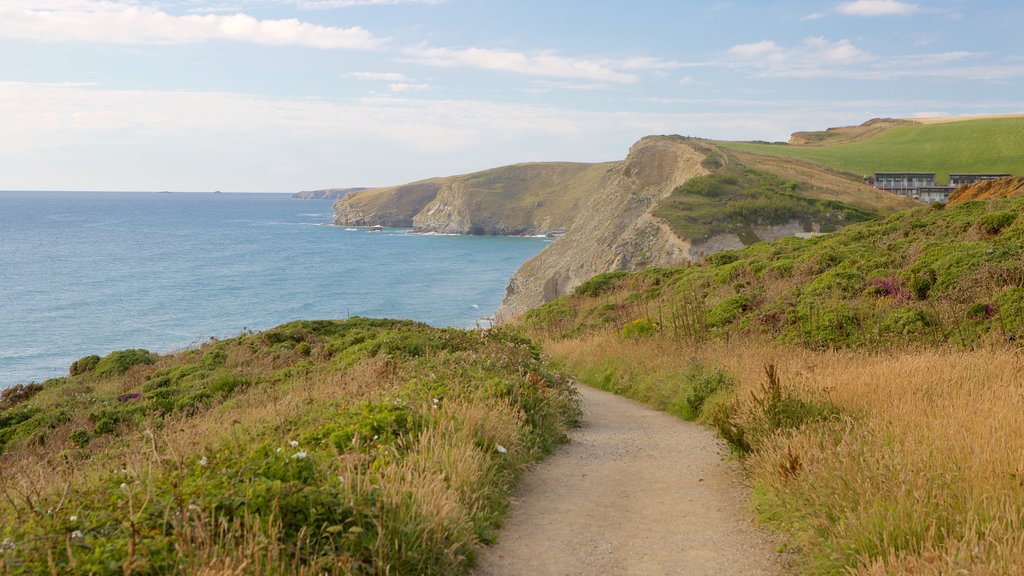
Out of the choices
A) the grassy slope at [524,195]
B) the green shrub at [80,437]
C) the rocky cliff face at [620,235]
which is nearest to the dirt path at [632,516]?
the green shrub at [80,437]

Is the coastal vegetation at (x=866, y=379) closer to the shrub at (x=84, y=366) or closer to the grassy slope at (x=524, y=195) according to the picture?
the shrub at (x=84, y=366)

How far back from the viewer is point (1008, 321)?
1455cm

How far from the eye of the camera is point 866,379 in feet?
29.9

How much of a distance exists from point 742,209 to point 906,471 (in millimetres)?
49201

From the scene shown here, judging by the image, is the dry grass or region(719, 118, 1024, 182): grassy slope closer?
the dry grass

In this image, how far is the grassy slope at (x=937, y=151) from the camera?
8699 centimetres

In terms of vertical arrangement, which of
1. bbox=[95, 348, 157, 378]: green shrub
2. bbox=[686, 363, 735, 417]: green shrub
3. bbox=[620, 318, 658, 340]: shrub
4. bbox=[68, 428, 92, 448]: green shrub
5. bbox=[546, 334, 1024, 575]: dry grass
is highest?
bbox=[546, 334, 1024, 575]: dry grass

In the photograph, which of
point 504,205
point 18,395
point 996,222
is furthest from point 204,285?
point 504,205

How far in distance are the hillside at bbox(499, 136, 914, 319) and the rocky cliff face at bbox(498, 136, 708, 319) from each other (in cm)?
10

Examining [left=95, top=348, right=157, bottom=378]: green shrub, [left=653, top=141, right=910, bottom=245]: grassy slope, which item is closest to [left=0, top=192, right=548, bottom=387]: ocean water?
[left=95, top=348, right=157, bottom=378]: green shrub

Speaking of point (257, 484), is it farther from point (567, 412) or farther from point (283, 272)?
point (283, 272)

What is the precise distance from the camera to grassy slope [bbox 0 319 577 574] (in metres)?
4.10

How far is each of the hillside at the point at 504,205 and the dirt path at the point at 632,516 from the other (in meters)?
150

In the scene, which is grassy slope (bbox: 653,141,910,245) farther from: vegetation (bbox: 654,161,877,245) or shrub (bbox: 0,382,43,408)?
shrub (bbox: 0,382,43,408)
